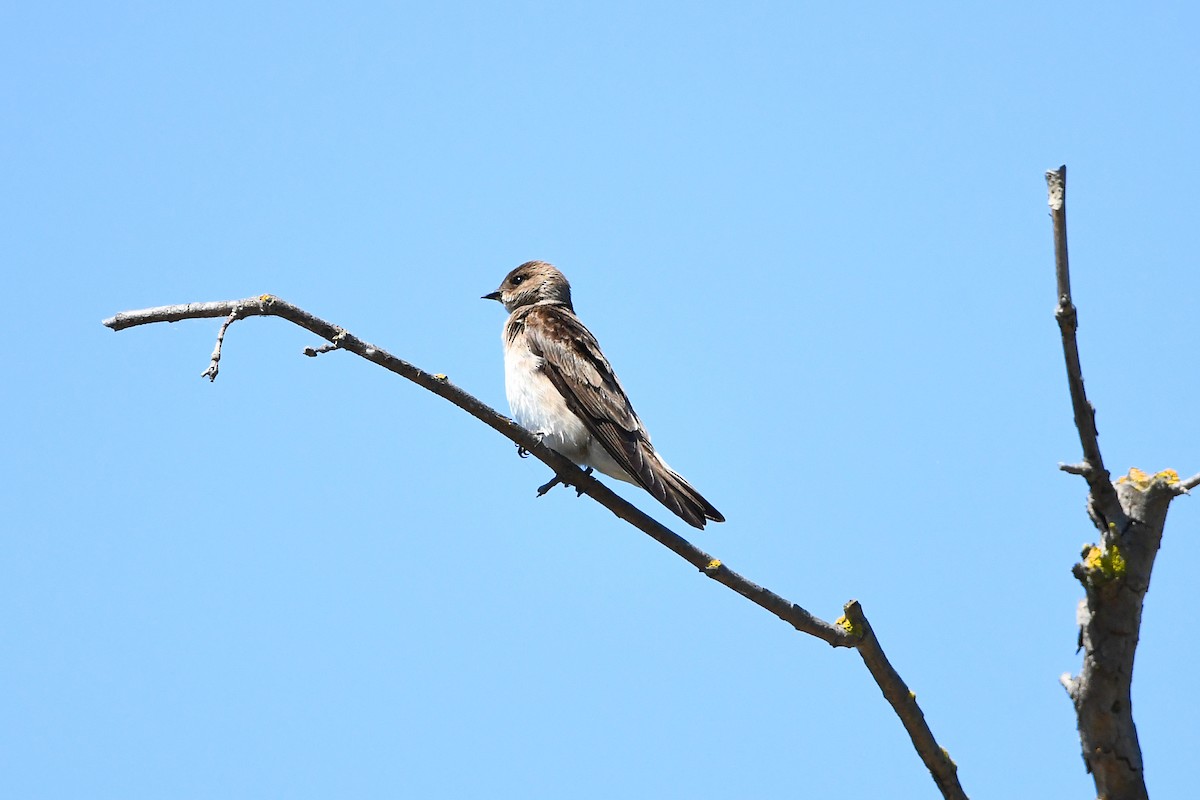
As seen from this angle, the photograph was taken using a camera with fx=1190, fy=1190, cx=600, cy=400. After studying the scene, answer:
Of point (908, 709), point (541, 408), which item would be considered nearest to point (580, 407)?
point (541, 408)

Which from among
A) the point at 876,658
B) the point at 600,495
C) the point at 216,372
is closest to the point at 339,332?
the point at 216,372

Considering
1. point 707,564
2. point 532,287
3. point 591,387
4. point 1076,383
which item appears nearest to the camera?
point 1076,383

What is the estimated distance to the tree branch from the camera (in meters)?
5.34

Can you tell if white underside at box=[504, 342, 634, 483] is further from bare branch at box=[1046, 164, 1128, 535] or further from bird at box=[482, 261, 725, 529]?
bare branch at box=[1046, 164, 1128, 535]

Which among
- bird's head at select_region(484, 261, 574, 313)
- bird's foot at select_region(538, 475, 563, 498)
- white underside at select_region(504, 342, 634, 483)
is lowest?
bird's foot at select_region(538, 475, 563, 498)

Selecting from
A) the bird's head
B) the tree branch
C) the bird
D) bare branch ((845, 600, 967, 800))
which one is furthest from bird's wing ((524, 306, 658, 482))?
bare branch ((845, 600, 967, 800))

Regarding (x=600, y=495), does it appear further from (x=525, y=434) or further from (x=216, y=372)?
(x=216, y=372)

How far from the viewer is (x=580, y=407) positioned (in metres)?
8.64

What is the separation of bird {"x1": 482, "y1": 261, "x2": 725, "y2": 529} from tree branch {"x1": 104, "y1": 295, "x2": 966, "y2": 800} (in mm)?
1902

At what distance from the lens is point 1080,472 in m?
4.36

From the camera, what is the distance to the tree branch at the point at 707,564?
5.34 m

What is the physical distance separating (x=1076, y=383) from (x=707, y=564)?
6.97ft

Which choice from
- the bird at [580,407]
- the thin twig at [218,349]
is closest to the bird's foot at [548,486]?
the bird at [580,407]

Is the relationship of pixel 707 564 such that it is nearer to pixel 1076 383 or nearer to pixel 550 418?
pixel 1076 383
